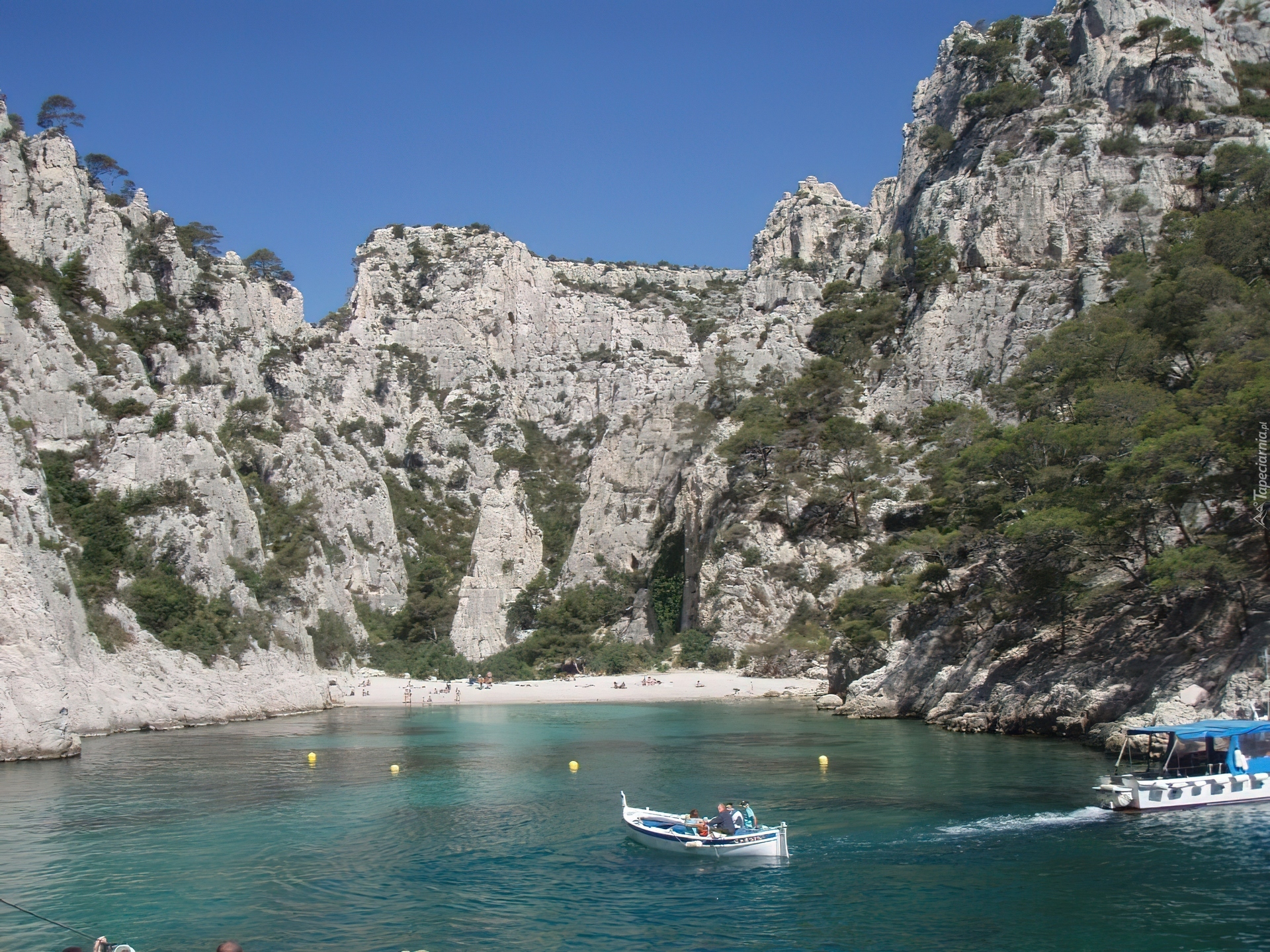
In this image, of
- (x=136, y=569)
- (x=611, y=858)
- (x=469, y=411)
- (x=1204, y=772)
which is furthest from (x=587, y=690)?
(x=469, y=411)

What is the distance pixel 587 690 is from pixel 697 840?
39.9 metres

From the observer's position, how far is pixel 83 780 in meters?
26.7

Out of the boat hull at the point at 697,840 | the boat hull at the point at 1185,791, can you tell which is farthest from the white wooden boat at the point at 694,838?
the boat hull at the point at 1185,791

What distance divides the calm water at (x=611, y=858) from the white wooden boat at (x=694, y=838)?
1.19 ft

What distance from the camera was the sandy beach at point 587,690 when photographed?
53.6 metres

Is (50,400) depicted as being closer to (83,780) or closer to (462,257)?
(83,780)

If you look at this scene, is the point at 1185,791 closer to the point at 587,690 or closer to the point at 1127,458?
the point at 1127,458

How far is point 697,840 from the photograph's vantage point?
61.3 ft

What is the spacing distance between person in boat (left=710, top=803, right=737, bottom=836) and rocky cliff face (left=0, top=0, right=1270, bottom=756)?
1554 cm

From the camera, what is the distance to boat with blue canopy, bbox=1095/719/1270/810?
20156 millimetres

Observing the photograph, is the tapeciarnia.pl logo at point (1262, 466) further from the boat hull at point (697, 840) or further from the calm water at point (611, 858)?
the boat hull at point (697, 840)

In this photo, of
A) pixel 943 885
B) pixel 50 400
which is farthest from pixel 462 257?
pixel 943 885

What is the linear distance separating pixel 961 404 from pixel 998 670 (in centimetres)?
2962

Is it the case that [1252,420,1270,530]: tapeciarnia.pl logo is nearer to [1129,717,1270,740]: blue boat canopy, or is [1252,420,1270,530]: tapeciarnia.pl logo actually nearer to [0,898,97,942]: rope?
[1129,717,1270,740]: blue boat canopy
